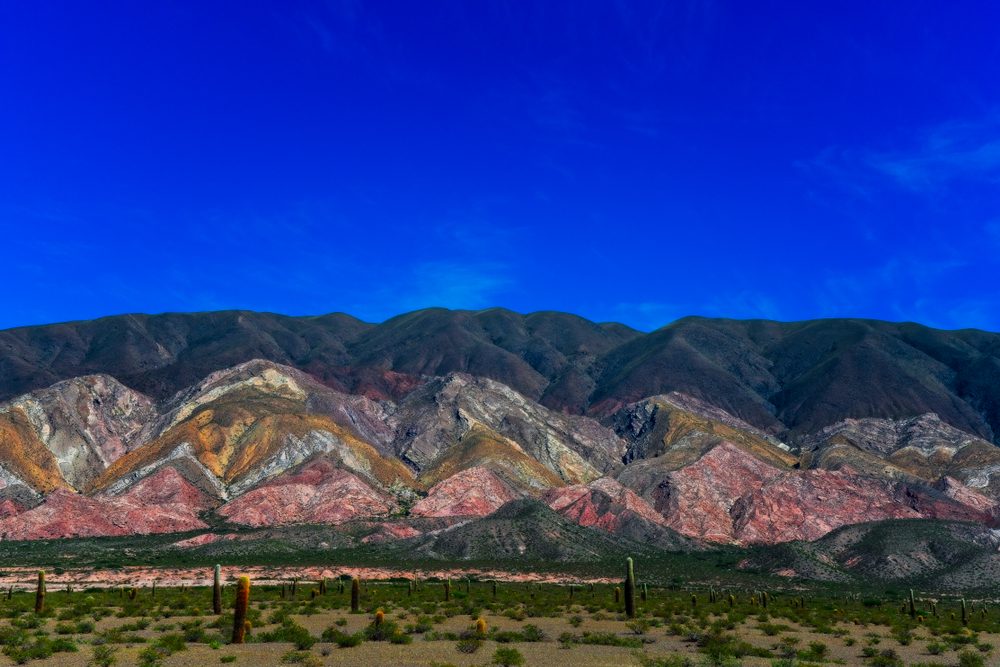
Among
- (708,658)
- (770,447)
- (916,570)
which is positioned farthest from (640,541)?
(708,658)

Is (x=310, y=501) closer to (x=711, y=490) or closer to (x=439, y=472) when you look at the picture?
(x=439, y=472)

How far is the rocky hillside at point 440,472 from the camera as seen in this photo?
374 feet

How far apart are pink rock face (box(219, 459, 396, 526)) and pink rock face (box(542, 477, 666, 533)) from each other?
2609cm

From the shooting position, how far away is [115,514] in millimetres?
116250

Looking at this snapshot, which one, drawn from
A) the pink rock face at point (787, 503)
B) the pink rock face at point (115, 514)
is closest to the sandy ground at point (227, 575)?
the pink rock face at point (115, 514)

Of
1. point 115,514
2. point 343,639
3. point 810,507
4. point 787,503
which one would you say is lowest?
point 343,639

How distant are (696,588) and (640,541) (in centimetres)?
4279

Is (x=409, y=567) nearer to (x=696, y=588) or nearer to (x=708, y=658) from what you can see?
(x=696, y=588)

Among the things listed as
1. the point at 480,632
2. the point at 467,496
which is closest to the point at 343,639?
the point at 480,632

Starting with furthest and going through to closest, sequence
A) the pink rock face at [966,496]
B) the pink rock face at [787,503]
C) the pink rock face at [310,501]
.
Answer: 1. the pink rock face at [966,496]
2. the pink rock face at [310,501]
3. the pink rock face at [787,503]

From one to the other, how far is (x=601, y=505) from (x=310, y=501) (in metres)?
43.6

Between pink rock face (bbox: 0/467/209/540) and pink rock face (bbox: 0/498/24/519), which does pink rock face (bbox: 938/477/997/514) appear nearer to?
pink rock face (bbox: 0/467/209/540)

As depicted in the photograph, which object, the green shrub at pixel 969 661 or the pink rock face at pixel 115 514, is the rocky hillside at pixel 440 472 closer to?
the pink rock face at pixel 115 514

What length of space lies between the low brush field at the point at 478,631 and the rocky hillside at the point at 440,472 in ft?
157
